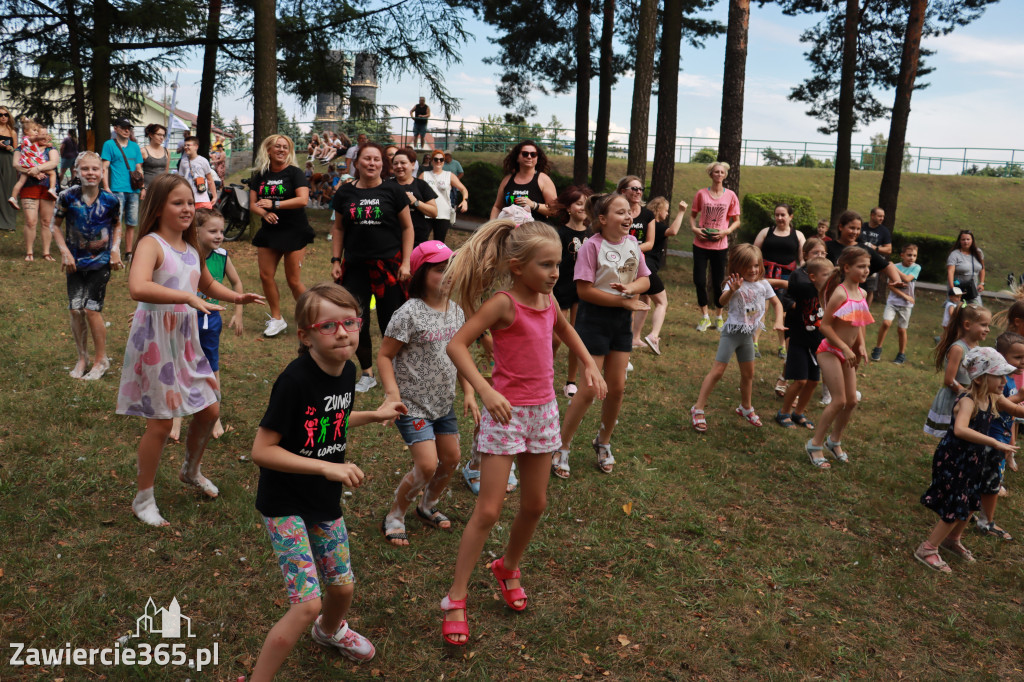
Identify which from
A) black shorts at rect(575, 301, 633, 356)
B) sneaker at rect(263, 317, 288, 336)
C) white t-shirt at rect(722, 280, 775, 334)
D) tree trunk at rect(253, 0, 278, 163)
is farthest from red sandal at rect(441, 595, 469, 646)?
tree trunk at rect(253, 0, 278, 163)

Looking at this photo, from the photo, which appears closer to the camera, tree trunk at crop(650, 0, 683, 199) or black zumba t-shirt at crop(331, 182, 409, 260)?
black zumba t-shirt at crop(331, 182, 409, 260)

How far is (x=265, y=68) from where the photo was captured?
42.7 ft

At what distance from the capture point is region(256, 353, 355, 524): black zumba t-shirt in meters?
2.99

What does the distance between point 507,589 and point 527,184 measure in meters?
4.82

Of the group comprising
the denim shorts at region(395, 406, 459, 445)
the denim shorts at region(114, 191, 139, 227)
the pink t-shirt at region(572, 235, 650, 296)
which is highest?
the denim shorts at region(114, 191, 139, 227)

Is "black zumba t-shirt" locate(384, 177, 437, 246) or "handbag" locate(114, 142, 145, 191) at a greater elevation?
"handbag" locate(114, 142, 145, 191)

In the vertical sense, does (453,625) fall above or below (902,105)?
below

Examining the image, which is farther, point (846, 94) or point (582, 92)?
point (582, 92)

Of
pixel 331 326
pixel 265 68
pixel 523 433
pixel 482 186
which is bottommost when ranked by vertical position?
pixel 523 433

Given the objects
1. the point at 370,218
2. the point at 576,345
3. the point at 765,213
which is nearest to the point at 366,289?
the point at 370,218

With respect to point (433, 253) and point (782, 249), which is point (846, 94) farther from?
point (433, 253)

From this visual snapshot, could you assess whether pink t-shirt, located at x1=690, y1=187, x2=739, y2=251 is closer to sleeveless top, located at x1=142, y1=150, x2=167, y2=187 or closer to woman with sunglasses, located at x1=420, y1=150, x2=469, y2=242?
woman with sunglasses, located at x1=420, y1=150, x2=469, y2=242

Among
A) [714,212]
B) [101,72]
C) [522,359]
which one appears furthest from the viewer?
[101,72]

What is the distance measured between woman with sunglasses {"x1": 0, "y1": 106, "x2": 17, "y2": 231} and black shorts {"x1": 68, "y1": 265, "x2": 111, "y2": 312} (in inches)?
354
